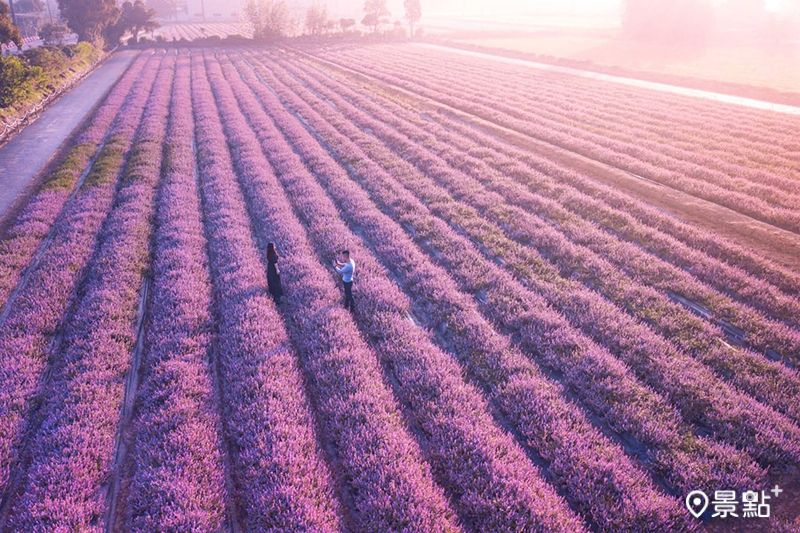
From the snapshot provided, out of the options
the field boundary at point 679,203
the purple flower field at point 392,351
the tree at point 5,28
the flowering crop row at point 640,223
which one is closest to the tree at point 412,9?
the tree at point 5,28

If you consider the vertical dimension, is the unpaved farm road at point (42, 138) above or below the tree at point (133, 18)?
below

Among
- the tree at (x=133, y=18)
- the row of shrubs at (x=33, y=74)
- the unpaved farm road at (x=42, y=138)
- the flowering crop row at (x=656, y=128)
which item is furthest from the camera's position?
the tree at (x=133, y=18)

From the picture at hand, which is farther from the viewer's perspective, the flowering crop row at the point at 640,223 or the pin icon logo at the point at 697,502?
the flowering crop row at the point at 640,223

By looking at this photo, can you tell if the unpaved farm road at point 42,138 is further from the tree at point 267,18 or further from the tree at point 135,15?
the tree at point 267,18

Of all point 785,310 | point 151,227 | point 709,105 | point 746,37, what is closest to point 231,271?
point 151,227

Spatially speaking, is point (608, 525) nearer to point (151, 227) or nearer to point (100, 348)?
point (100, 348)

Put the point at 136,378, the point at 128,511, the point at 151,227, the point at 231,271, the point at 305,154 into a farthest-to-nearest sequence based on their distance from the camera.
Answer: the point at 305,154
the point at 151,227
the point at 231,271
the point at 136,378
the point at 128,511

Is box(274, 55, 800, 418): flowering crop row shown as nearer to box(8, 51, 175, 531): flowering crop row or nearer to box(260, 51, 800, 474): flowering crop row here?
box(260, 51, 800, 474): flowering crop row

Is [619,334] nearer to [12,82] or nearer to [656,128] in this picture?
[656,128]
